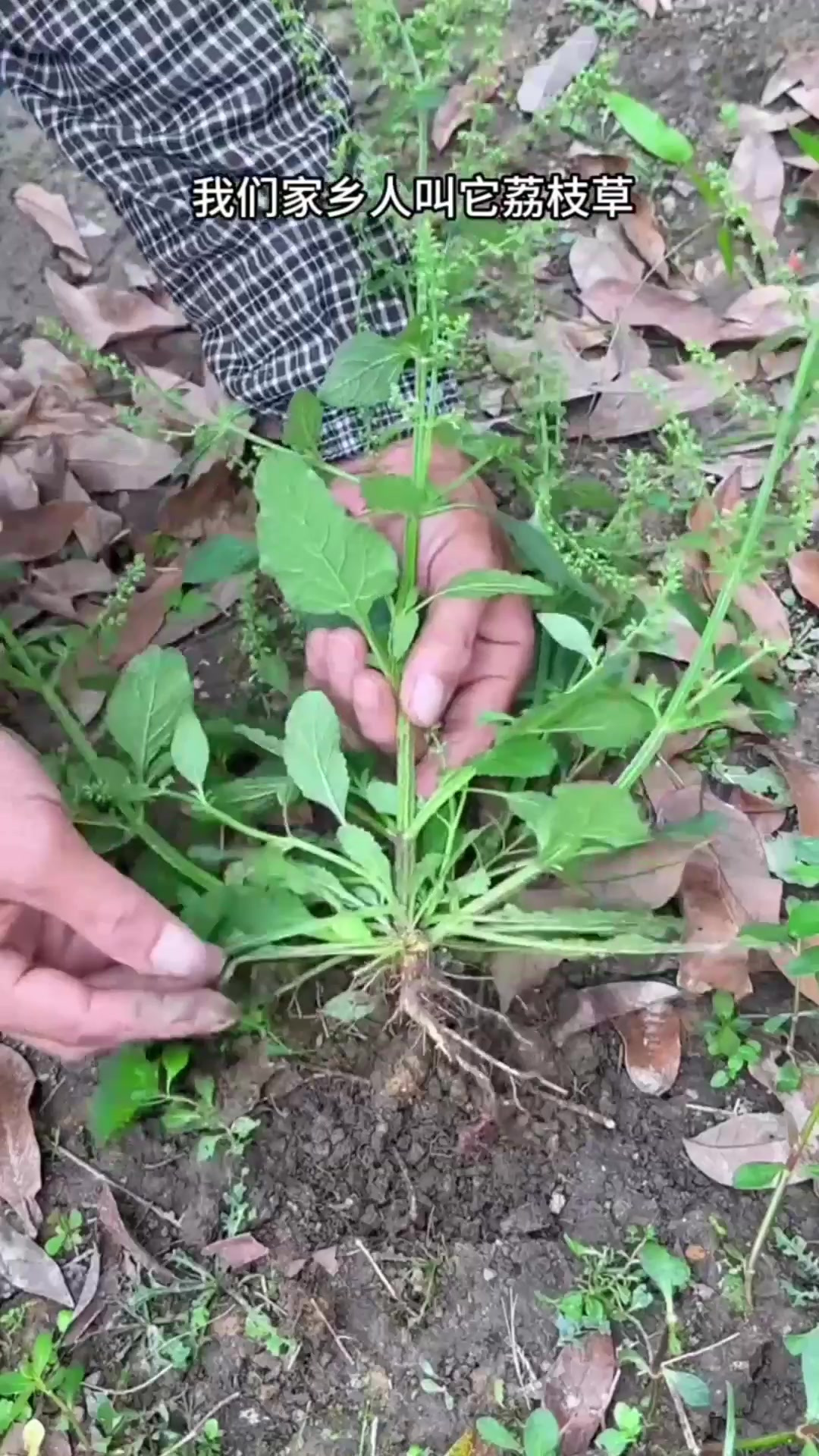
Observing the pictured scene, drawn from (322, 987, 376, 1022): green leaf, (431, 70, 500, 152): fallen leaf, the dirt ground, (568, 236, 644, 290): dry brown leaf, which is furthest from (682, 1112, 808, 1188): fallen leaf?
(431, 70, 500, 152): fallen leaf

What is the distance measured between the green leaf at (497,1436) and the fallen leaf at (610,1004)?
0.24m

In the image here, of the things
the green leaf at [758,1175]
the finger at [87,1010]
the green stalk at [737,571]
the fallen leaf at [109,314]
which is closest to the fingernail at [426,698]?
the green stalk at [737,571]

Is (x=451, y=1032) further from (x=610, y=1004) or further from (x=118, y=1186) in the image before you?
(x=118, y=1186)

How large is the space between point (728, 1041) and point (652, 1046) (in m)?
0.05

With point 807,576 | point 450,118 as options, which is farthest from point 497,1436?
point 450,118

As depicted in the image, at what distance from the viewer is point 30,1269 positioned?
2.87 feet

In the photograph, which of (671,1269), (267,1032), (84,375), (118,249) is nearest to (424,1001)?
(267,1032)

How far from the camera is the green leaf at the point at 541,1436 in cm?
74

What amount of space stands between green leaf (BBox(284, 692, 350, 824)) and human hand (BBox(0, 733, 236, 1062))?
118 mm

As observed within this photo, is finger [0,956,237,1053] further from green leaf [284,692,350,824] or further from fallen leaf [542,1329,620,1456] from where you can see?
fallen leaf [542,1329,620,1456]

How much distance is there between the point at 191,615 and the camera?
44.2 inches

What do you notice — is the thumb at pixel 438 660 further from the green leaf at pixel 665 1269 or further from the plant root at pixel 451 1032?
the green leaf at pixel 665 1269

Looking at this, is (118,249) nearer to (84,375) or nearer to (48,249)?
(48,249)

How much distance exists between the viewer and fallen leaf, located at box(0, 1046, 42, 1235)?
90 centimetres
